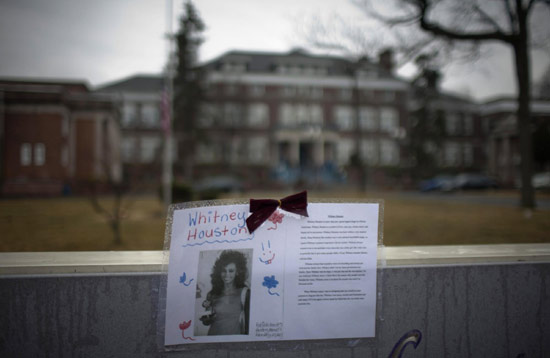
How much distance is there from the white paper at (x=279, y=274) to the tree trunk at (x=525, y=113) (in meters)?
9.30

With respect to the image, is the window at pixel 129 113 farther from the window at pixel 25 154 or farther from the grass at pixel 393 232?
the grass at pixel 393 232

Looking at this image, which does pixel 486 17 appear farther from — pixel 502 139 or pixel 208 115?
pixel 502 139

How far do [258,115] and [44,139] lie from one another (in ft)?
74.0

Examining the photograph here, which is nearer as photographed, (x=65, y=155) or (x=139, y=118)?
(x=65, y=155)

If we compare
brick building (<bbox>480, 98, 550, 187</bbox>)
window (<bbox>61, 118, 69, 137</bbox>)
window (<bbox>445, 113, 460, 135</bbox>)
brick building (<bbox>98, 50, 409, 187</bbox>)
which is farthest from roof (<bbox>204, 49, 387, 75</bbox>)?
brick building (<bbox>480, 98, 550, 187</bbox>)

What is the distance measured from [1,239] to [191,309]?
6.72 metres

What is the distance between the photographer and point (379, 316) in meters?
1.40

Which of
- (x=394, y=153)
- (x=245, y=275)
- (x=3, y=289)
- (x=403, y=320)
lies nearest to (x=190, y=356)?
(x=245, y=275)

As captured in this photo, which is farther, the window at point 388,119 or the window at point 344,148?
the window at point 388,119

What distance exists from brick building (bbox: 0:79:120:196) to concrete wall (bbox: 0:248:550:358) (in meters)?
23.1

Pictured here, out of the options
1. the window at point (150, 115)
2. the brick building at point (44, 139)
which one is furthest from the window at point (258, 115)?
the brick building at point (44, 139)

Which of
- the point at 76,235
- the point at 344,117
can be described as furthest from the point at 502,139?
the point at 76,235

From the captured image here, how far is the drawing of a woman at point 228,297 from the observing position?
131cm

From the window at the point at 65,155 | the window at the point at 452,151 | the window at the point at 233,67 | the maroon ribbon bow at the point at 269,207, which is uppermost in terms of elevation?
the window at the point at 233,67
